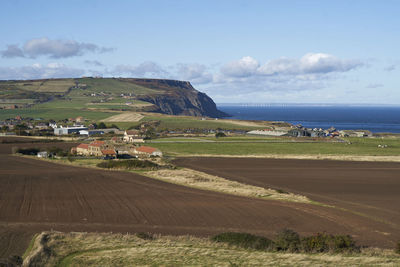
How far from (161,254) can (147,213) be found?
9946 millimetres

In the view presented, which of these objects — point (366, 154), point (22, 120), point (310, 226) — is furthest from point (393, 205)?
point (22, 120)

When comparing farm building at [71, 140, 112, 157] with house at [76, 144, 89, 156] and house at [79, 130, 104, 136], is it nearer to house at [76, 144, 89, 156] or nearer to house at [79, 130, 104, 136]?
house at [76, 144, 89, 156]

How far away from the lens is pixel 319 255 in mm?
19734

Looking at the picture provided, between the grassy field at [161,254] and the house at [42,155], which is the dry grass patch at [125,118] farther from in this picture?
the grassy field at [161,254]

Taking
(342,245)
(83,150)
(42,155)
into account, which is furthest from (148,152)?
(342,245)

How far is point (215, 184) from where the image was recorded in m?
39.9

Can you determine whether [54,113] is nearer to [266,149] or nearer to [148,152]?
[148,152]

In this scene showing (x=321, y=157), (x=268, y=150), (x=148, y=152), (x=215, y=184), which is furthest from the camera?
(x=268, y=150)

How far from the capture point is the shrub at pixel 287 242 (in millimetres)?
20998

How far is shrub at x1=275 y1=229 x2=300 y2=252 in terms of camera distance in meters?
21.0

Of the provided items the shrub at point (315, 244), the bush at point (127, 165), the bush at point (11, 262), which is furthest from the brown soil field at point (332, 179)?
the bush at point (11, 262)

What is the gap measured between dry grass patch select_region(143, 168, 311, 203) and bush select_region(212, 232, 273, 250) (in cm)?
1195

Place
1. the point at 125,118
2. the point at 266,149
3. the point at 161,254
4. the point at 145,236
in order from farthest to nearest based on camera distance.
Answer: the point at 125,118 → the point at 266,149 → the point at 145,236 → the point at 161,254

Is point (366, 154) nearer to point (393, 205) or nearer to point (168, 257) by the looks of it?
point (393, 205)
